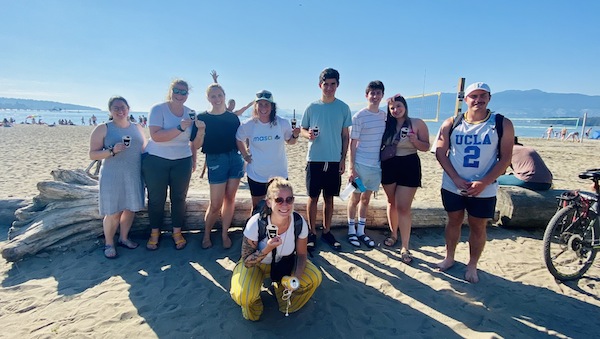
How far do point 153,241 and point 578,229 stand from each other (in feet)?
17.7

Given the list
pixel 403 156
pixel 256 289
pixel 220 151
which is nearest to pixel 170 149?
pixel 220 151

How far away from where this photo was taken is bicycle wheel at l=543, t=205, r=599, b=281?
3.44 meters

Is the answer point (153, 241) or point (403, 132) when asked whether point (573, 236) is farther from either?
point (153, 241)

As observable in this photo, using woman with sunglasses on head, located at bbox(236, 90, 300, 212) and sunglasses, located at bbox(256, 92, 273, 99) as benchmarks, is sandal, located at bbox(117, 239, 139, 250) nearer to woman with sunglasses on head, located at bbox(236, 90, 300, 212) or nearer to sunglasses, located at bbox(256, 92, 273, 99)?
woman with sunglasses on head, located at bbox(236, 90, 300, 212)

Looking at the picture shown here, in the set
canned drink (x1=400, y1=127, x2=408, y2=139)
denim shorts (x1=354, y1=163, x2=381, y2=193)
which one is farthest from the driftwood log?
canned drink (x1=400, y1=127, x2=408, y2=139)

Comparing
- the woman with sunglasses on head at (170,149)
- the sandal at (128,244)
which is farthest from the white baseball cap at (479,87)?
the sandal at (128,244)

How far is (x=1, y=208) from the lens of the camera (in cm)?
490

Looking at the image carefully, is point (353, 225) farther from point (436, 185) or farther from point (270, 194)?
point (436, 185)

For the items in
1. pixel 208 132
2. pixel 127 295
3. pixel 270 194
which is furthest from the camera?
pixel 208 132

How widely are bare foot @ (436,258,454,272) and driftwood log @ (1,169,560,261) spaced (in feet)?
3.94

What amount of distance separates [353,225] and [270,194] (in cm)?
216

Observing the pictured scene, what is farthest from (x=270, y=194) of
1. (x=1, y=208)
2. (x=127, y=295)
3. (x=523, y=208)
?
(x=1, y=208)

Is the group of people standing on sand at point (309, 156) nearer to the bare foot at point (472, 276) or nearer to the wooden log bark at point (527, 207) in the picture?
the bare foot at point (472, 276)

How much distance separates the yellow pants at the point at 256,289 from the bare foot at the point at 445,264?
1.81 meters
